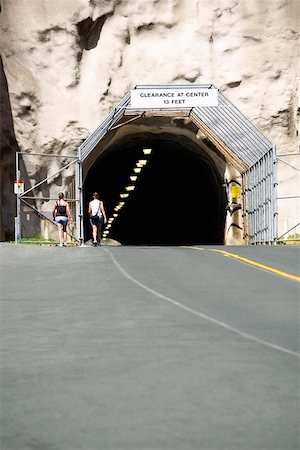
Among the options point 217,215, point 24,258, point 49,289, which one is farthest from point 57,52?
point 49,289

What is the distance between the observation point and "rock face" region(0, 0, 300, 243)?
3794 centimetres

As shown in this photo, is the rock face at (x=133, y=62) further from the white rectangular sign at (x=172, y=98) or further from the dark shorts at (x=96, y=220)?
the dark shorts at (x=96, y=220)

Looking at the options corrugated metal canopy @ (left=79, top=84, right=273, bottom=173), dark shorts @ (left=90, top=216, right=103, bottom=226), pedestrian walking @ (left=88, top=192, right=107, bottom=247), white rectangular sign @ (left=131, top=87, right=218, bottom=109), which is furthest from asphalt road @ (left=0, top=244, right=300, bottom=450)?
corrugated metal canopy @ (left=79, top=84, right=273, bottom=173)

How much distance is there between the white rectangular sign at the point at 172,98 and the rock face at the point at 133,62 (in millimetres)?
2810

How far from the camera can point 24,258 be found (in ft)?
70.4

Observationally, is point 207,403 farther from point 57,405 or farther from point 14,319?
point 14,319

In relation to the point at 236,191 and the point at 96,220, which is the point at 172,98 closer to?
the point at 236,191

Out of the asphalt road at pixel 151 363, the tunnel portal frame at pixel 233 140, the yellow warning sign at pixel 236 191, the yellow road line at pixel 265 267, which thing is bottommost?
the asphalt road at pixel 151 363

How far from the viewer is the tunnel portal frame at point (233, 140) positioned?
35594 millimetres

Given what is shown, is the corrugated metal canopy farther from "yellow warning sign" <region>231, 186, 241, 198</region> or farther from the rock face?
the rock face

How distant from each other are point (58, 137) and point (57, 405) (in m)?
31.7

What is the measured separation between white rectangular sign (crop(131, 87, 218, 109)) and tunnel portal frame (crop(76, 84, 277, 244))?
0.22 meters

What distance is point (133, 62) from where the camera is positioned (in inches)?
1527

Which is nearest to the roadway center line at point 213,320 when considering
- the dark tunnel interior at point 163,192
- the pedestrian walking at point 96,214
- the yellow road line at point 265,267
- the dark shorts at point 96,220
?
the yellow road line at point 265,267
